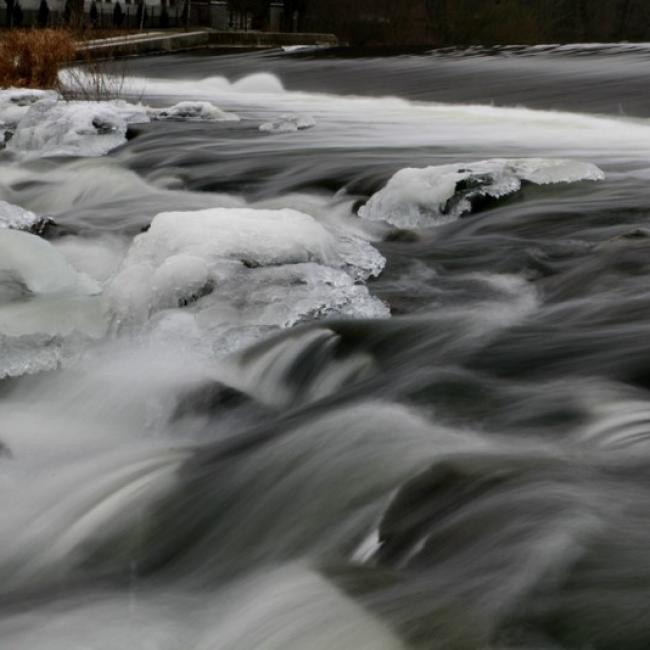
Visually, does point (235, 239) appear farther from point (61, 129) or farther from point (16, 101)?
point (16, 101)

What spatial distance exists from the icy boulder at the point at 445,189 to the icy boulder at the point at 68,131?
3409 mm

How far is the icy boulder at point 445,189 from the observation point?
5.13 metres

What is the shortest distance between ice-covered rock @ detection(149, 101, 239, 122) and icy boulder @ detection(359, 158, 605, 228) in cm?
534

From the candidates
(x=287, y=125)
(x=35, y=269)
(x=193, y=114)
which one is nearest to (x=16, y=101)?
(x=193, y=114)

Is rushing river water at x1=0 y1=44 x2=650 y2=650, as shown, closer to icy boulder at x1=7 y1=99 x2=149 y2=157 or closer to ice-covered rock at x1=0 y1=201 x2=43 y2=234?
ice-covered rock at x1=0 y1=201 x2=43 y2=234

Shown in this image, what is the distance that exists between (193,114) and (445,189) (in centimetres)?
590

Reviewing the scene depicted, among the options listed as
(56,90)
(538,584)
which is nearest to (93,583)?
(538,584)

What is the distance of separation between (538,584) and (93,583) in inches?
37.3

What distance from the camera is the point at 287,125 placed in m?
9.41

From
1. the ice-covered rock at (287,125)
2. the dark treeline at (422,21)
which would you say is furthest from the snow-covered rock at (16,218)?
the dark treeline at (422,21)

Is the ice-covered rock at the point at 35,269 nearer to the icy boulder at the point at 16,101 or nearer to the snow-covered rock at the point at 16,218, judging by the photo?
the snow-covered rock at the point at 16,218

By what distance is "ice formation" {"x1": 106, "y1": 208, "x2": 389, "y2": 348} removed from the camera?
351cm

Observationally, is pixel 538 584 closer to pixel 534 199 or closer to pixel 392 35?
pixel 534 199

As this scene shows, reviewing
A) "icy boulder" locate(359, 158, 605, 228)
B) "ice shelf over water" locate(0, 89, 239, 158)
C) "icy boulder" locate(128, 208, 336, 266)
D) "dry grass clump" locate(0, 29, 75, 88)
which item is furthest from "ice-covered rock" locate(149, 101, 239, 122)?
"icy boulder" locate(128, 208, 336, 266)
